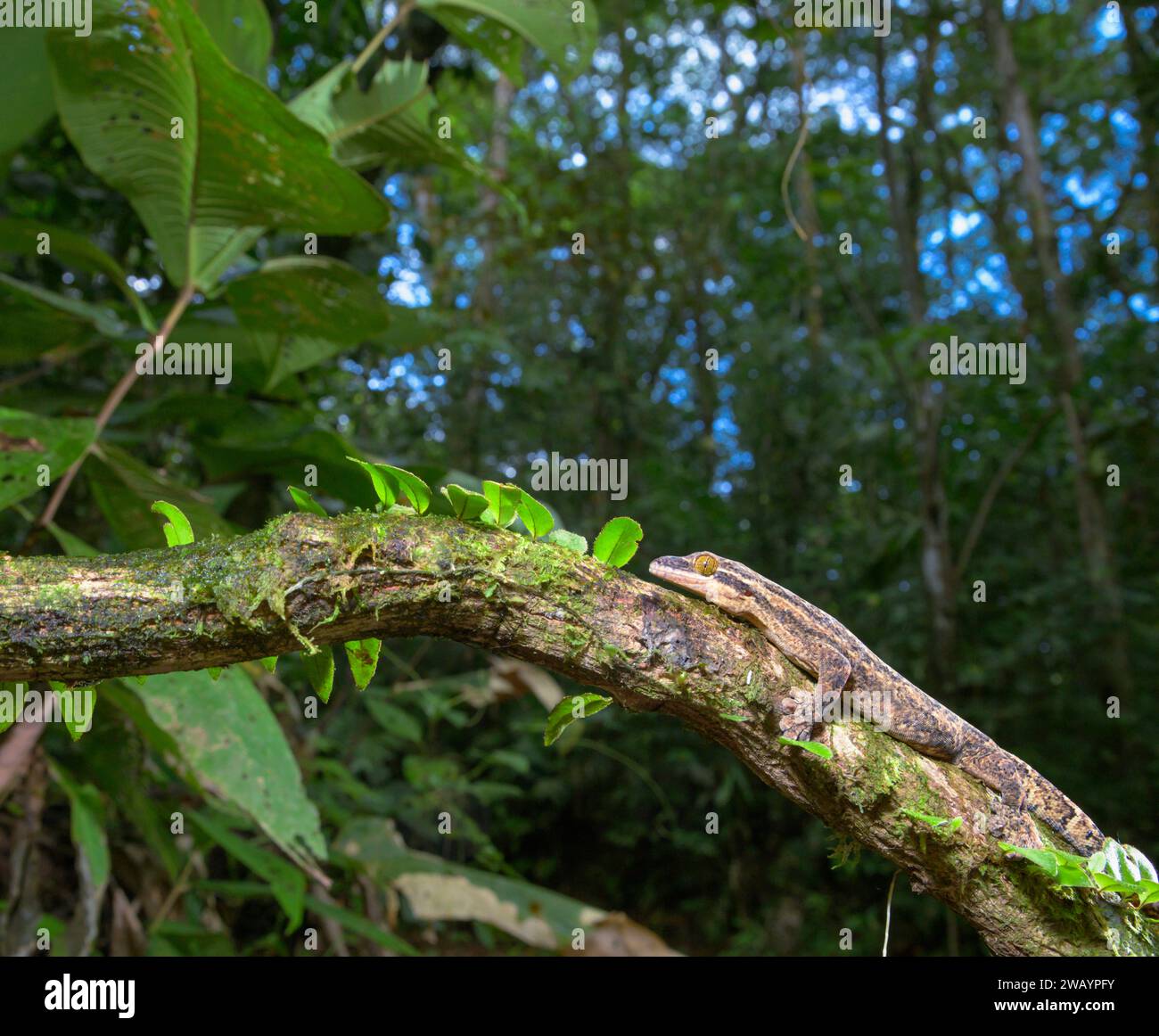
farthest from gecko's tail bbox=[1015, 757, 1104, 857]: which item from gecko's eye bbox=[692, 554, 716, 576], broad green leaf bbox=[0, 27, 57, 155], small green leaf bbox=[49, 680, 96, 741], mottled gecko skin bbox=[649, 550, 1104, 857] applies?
broad green leaf bbox=[0, 27, 57, 155]

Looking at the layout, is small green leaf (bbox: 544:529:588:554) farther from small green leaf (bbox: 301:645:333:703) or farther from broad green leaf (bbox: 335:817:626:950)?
broad green leaf (bbox: 335:817:626:950)

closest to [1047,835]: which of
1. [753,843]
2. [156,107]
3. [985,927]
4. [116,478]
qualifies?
[985,927]

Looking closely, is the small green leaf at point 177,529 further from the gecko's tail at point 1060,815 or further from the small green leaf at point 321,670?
the gecko's tail at point 1060,815

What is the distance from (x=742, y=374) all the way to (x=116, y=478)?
6.99 metres

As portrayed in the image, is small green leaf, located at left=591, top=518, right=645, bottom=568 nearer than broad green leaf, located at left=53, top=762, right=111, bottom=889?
Yes

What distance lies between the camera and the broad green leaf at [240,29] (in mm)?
2834

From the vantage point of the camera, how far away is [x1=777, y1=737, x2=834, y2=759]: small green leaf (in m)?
1.47

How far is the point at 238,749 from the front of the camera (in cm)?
241

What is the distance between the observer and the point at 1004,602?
9008 millimetres

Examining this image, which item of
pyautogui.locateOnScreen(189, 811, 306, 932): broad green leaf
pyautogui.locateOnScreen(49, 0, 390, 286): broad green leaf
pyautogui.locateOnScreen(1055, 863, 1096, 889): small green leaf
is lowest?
pyautogui.locateOnScreen(189, 811, 306, 932): broad green leaf

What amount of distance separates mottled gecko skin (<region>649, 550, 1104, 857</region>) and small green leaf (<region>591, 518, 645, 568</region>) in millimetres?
302

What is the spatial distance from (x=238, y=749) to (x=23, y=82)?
6.85ft

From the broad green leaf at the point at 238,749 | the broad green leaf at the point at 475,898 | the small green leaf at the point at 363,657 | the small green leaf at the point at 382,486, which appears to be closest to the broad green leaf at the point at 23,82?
A: the broad green leaf at the point at 238,749

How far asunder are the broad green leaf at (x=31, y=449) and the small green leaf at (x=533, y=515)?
136cm
